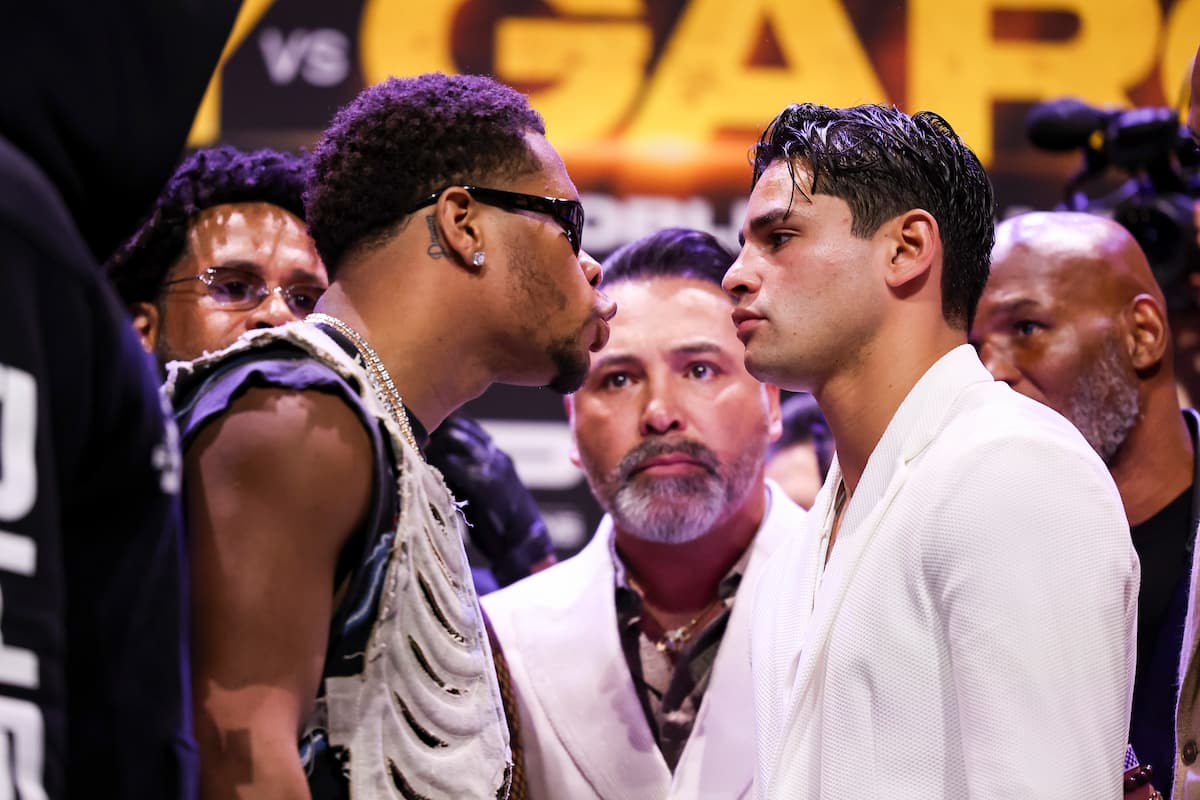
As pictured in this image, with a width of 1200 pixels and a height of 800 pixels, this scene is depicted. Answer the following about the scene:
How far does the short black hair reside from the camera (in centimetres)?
A: 343

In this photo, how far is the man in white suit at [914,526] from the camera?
1.78 m

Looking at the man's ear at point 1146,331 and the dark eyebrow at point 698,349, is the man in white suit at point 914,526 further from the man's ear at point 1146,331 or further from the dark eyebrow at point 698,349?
the man's ear at point 1146,331

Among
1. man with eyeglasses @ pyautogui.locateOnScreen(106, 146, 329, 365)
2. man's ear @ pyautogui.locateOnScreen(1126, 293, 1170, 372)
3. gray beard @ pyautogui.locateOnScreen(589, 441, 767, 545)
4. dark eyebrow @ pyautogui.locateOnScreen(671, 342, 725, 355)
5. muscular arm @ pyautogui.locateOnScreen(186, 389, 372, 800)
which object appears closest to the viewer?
muscular arm @ pyautogui.locateOnScreen(186, 389, 372, 800)

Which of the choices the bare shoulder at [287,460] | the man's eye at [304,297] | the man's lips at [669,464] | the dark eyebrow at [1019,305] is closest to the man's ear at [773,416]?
the man's lips at [669,464]

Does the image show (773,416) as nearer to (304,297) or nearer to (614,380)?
(614,380)

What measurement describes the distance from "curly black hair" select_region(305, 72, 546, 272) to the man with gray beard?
1.81 m

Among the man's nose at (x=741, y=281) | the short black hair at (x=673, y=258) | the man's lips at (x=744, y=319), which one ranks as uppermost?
the man's nose at (x=741, y=281)

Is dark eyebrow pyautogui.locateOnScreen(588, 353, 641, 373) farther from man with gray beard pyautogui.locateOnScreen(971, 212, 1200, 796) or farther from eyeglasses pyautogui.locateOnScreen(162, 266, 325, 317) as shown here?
man with gray beard pyautogui.locateOnScreen(971, 212, 1200, 796)

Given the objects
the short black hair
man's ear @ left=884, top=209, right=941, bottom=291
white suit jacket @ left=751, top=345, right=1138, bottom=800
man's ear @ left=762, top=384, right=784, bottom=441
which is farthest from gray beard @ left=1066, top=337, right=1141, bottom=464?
white suit jacket @ left=751, top=345, right=1138, bottom=800

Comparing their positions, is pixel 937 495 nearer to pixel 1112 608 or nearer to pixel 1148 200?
pixel 1112 608

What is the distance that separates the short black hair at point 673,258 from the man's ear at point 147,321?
1.17 meters

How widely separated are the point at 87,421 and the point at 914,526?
128cm

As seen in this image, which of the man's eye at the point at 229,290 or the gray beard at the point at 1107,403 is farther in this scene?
the gray beard at the point at 1107,403

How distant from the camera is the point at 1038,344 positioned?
11.5 ft
